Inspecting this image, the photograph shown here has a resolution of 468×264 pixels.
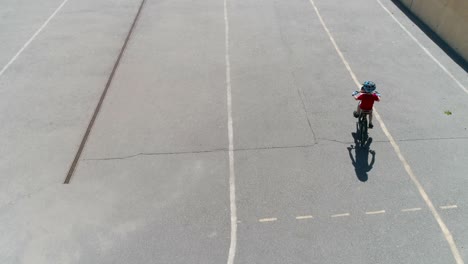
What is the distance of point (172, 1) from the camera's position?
16.0 metres

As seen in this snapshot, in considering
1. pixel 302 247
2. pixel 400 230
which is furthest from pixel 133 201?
pixel 400 230

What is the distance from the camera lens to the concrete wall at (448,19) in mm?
11836

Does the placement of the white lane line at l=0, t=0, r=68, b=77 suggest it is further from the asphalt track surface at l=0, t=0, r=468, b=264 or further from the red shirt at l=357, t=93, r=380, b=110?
the red shirt at l=357, t=93, r=380, b=110

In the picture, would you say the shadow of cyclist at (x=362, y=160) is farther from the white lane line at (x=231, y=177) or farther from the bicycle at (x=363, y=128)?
the white lane line at (x=231, y=177)

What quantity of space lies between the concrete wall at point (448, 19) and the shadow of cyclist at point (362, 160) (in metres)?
6.67

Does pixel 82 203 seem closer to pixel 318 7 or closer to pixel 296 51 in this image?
pixel 296 51

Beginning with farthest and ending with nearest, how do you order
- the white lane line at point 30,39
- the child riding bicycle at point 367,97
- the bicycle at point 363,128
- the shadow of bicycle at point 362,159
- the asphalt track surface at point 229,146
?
the white lane line at point 30,39 → the bicycle at point 363,128 → the child riding bicycle at point 367,97 → the shadow of bicycle at point 362,159 → the asphalt track surface at point 229,146

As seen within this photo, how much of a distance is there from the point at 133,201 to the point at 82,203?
1.09m

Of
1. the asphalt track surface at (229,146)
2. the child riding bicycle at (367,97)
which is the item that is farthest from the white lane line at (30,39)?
the child riding bicycle at (367,97)

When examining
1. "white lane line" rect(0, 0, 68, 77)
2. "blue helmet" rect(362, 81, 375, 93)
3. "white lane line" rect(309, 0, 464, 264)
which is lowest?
"white lane line" rect(309, 0, 464, 264)

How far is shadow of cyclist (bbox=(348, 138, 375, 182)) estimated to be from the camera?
766 centimetres

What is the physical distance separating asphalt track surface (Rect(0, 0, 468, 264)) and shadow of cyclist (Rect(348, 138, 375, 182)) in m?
0.03

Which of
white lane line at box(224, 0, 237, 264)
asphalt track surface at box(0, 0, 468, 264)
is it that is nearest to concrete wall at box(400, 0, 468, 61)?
asphalt track surface at box(0, 0, 468, 264)

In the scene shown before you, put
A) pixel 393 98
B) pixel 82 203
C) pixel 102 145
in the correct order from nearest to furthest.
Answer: pixel 82 203 < pixel 102 145 < pixel 393 98
